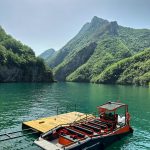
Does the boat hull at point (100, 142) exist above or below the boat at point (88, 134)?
below

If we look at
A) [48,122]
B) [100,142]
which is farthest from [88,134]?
[48,122]

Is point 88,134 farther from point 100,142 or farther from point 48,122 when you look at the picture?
point 48,122

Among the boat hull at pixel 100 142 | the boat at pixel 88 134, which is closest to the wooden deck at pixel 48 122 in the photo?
the boat at pixel 88 134

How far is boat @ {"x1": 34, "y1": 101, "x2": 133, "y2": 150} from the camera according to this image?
2684 centimetres

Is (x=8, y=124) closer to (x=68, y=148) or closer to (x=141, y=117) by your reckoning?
(x=68, y=148)

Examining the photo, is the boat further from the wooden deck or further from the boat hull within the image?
the wooden deck

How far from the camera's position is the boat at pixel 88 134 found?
26.8m

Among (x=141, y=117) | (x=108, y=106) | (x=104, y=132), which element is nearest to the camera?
(x=104, y=132)

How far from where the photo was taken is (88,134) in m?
31.1

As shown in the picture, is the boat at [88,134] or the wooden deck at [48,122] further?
the wooden deck at [48,122]

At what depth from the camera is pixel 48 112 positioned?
177 ft

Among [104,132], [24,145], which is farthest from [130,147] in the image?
[24,145]

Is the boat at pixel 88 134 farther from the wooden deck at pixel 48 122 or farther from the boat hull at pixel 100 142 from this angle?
the wooden deck at pixel 48 122

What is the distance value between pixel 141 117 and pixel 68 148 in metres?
30.3
